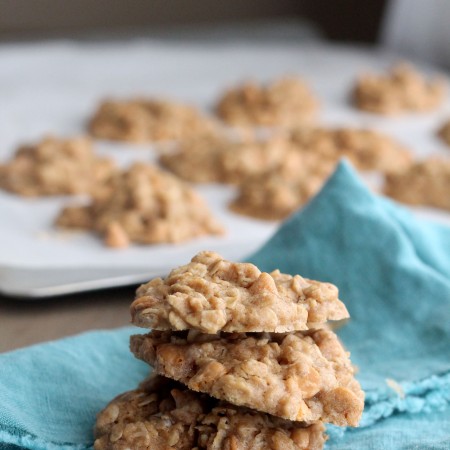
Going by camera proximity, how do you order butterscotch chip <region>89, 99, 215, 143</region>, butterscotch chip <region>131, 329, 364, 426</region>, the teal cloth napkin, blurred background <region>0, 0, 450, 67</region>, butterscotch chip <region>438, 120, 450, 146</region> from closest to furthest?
1. butterscotch chip <region>131, 329, 364, 426</region>
2. the teal cloth napkin
3. butterscotch chip <region>89, 99, 215, 143</region>
4. butterscotch chip <region>438, 120, 450, 146</region>
5. blurred background <region>0, 0, 450, 67</region>

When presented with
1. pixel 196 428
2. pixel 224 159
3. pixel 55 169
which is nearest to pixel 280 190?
pixel 224 159

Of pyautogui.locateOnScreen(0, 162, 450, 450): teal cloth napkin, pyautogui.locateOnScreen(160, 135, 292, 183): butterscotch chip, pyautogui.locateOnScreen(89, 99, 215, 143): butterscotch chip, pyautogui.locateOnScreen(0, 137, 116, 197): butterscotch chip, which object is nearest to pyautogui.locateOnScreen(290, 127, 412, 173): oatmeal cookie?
pyautogui.locateOnScreen(160, 135, 292, 183): butterscotch chip

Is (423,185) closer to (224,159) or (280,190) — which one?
(280,190)

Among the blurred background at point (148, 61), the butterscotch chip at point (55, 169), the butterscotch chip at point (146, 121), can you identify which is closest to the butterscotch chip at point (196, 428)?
the blurred background at point (148, 61)

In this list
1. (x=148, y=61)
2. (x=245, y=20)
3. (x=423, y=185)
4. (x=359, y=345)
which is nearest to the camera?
(x=359, y=345)

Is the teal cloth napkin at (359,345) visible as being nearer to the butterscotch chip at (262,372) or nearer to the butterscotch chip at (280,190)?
the butterscotch chip at (262,372)

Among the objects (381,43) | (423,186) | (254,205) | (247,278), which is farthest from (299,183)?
(381,43)

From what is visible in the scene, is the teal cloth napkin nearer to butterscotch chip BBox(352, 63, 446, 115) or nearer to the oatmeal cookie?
the oatmeal cookie
